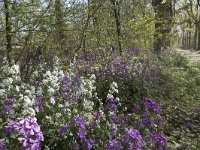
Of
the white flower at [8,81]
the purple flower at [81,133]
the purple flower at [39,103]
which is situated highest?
the white flower at [8,81]

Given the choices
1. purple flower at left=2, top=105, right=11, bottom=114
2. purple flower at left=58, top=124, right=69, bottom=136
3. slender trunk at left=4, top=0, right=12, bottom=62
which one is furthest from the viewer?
slender trunk at left=4, top=0, right=12, bottom=62

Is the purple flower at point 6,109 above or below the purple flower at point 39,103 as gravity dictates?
above

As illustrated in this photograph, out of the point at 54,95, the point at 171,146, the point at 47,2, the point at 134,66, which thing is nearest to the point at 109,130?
the point at 54,95

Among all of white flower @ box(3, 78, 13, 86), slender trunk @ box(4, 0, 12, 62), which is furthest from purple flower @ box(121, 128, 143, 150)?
slender trunk @ box(4, 0, 12, 62)

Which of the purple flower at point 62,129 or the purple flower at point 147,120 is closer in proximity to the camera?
the purple flower at point 62,129

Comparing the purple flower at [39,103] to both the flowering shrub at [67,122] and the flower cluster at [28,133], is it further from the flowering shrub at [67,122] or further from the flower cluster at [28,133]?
the flower cluster at [28,133]

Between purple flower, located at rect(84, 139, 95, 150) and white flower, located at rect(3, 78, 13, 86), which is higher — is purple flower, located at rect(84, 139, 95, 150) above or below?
below

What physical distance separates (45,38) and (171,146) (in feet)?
11.2

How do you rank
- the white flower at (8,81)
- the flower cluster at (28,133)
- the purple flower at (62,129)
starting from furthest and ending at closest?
the white flower at (8,81) → the purple flower at (62,129) → the flower cluster at (28,133)

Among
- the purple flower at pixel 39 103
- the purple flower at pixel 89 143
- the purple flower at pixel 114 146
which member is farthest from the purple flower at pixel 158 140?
the purple flower at pixel 39 103

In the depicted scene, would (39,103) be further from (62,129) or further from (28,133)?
(28,133)

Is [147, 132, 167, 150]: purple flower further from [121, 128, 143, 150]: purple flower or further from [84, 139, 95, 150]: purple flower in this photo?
[84, 139, 95, 150]: purple flower

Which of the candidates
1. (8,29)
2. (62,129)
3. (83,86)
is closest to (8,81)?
(62,129)

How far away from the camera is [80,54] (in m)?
9.46
